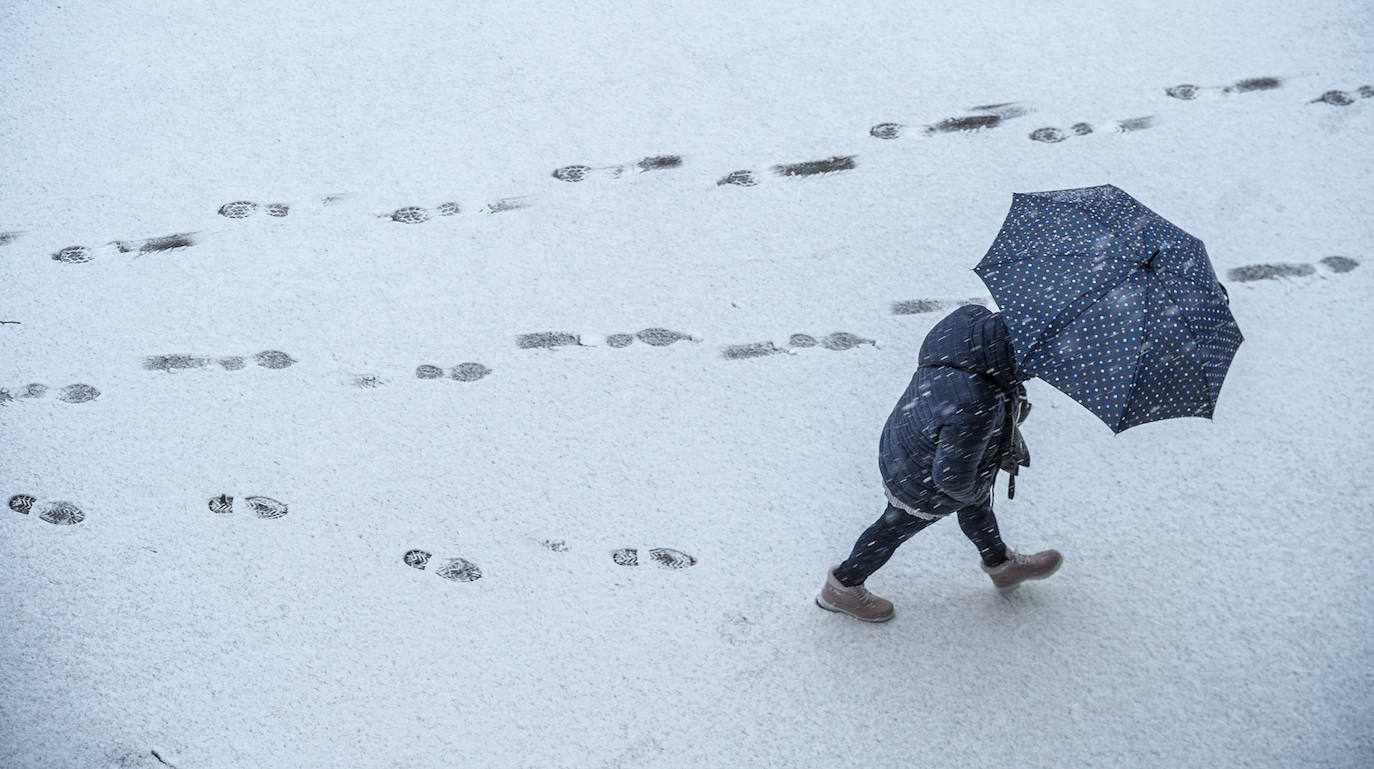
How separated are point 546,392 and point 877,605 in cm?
130

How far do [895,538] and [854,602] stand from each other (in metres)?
0.29

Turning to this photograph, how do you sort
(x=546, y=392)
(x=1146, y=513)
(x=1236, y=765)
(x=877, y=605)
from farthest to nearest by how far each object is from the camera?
1. (x=546, y=392)
2. (x=1146, y=513)
3. (x=877, y=605)
4. (x=1236, y=765)

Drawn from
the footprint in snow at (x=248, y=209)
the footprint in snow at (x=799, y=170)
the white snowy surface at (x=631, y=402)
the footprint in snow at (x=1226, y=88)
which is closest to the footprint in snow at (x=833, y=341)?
the white snowy surface at (x=631, y=402)

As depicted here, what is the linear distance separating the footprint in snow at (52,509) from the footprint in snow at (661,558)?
68.0 inches

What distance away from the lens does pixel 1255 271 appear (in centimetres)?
369

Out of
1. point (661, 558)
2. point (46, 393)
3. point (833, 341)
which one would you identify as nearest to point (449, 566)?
point (661, 558)

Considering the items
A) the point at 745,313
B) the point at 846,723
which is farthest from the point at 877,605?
the point at 745,313

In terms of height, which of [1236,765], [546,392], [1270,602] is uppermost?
[546,392]

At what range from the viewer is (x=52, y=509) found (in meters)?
3.33

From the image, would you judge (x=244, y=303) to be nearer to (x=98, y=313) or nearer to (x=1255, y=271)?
(x=98, y=313)

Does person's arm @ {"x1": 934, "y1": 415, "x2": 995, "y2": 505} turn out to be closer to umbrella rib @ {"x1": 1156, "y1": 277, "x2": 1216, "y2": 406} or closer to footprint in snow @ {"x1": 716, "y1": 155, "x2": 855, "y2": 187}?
umbrella rib @ {"x1": 1156, "y1": 277, "x2": 1216, "y2": 406}

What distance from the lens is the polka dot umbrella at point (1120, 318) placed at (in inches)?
89.8

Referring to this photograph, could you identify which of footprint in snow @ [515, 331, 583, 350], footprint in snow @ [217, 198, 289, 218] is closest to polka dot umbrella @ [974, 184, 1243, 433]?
footprint in snow @ [515, 331, 583, 350]

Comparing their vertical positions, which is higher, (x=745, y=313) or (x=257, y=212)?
(x=257, y=212)
